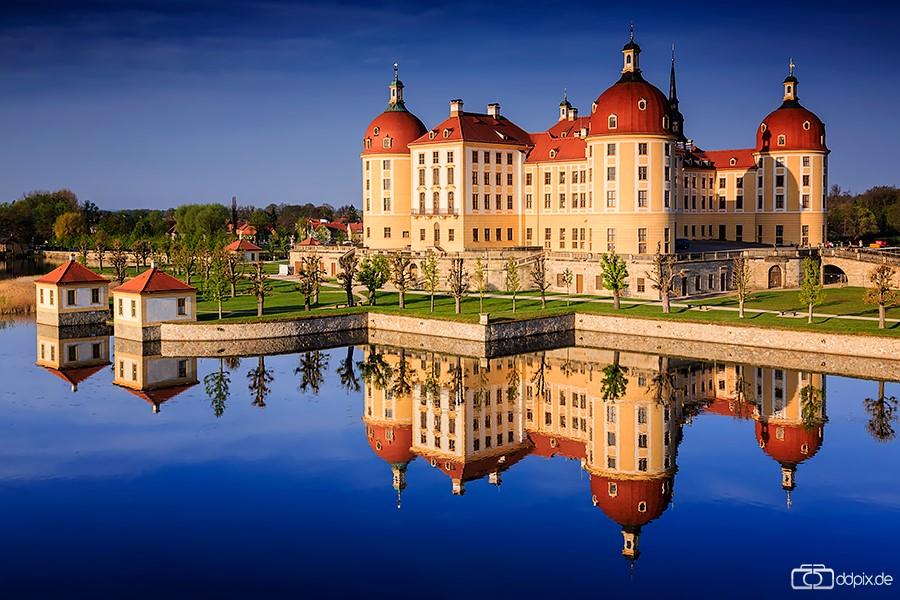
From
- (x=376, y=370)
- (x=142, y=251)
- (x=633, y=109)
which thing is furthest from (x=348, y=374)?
(x=142, y=251)

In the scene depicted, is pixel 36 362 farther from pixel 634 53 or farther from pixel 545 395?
pixel 634 53

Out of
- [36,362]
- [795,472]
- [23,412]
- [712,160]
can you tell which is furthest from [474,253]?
[795,472]

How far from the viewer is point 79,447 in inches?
1139

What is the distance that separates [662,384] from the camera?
122 feet

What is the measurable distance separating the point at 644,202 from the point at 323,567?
42.4m

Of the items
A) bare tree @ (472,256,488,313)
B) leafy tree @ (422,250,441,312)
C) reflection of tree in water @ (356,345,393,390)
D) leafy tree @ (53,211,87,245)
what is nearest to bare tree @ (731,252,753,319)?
bare tree @ (472,256,488,313)

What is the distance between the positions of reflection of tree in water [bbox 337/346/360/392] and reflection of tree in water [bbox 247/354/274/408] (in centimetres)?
299

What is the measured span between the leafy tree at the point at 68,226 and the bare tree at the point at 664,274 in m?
90.8

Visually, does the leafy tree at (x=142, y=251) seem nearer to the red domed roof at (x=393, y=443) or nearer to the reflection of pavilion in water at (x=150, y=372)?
the reflection of pavilion in water at (x=150, y=372)

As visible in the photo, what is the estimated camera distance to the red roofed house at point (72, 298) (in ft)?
171

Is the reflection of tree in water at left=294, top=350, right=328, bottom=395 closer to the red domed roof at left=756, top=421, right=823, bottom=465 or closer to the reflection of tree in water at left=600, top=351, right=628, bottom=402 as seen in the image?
the reflection of tree in water at left=600, top=351, right=628, bottom=402

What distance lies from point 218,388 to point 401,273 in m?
18.4

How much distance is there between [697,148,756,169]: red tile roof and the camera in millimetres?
70250

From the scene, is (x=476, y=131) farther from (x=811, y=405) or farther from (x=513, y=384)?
(x=811, y=405)
